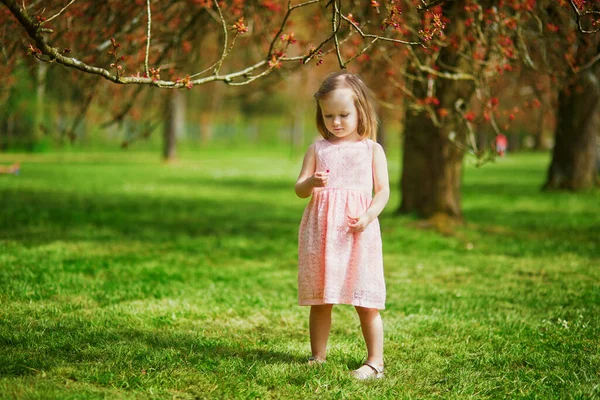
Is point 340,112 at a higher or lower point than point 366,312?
higher

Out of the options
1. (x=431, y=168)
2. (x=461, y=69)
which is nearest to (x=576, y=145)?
(x=431, y=168)

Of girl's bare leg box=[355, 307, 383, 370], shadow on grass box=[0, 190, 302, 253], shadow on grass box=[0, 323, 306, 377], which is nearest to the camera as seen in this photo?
shadow on grass box=[0, 323, 306, 377]

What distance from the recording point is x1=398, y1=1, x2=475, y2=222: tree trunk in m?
9.73

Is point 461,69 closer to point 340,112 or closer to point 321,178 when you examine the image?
point 340,112

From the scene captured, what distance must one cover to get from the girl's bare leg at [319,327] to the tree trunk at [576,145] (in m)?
12.8

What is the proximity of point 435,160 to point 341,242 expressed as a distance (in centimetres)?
646

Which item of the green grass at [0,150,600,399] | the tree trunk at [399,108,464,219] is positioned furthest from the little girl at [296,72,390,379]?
the tree trunk at [399,108,464,219]

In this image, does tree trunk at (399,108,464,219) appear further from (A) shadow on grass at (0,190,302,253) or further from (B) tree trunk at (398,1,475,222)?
(A) shadow on grass at (0,190,302,253)

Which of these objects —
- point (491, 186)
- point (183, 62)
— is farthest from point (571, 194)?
point (183, 62)

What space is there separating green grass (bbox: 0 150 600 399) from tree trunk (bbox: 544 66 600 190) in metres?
4.89

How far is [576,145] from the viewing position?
1647 centimetres

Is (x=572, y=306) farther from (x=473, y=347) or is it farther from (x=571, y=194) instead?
(x=571, y=194)

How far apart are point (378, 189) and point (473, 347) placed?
4.53 ft

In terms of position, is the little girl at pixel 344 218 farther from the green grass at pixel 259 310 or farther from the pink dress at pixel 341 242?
the green grass at pixel 259 310
